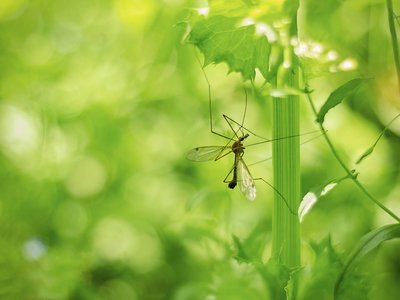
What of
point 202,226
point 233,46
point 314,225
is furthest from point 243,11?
point 314,225

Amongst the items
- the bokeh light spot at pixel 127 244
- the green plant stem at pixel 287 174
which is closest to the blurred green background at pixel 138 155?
the bokeh light spot at pixel 127 244

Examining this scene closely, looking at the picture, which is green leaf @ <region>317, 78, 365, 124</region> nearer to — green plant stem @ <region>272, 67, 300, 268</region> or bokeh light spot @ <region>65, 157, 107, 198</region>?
green plant stem @ <region>272, 67, 300, 268</region>

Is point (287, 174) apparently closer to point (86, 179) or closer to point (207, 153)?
point (207, 153)

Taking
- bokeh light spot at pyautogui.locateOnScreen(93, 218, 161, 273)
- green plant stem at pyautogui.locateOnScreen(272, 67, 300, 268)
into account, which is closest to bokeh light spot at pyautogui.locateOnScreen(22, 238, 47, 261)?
bokeh light spot at pyautogui.locateOnScreen(93, 218, 161, 273)

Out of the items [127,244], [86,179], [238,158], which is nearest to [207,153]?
[238,158]

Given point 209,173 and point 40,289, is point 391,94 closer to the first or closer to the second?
point 209,173

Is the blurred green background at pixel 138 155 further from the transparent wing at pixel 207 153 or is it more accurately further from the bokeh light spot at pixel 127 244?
the transparent wing at pixel 207 153
